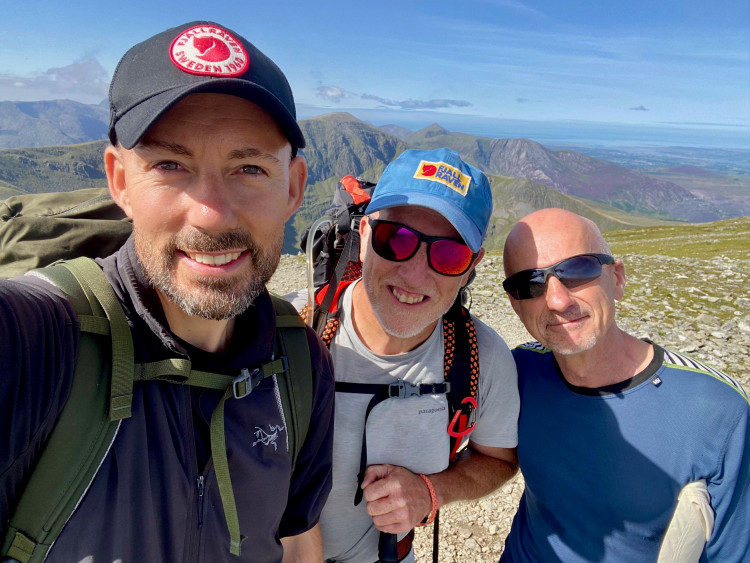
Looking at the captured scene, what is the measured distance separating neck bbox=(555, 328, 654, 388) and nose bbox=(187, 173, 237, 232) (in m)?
3.05

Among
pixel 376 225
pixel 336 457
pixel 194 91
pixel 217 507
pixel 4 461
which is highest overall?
pixel 194 91

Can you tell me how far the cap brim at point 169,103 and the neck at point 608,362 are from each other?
10.2 feet

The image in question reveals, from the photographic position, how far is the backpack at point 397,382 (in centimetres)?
347

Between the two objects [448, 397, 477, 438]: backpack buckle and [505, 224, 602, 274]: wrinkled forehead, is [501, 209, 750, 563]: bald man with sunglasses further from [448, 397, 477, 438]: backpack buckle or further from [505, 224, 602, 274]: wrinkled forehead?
[448, 397, 477, 438]: backpack buckle

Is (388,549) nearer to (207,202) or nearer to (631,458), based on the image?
(631,458)

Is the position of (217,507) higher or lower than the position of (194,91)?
lower

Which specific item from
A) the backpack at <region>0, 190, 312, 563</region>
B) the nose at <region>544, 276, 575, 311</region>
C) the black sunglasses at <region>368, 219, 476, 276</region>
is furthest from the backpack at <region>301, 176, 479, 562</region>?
the backpack at <region>0, 190, 312, 563</region>

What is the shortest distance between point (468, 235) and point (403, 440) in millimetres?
1731

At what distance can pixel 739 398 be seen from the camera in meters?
3.31

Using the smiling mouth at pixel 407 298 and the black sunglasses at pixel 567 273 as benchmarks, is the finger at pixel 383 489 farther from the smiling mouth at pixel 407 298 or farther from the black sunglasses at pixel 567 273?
the black sunglasses at pixel 567 273

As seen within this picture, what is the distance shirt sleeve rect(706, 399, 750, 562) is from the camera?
3125mm

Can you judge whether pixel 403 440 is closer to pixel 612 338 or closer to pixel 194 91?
pixel 612 338

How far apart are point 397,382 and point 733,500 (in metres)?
2.57

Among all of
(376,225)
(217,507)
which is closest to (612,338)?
(376,225)
